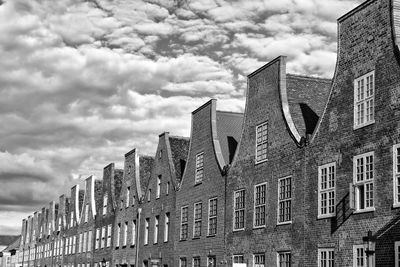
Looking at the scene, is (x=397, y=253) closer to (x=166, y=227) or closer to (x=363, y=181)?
(x=363, y=181)

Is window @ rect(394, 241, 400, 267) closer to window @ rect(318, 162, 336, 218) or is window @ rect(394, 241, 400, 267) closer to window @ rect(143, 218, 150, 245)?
window @ rect(318, 162, 336, 218)

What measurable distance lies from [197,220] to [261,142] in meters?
9.57

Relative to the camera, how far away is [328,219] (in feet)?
85.5

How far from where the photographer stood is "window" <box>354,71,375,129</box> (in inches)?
951

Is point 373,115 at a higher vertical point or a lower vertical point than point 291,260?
higher

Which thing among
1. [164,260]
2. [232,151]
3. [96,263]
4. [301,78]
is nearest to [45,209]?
[96,263]

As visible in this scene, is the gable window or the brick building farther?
the gable window

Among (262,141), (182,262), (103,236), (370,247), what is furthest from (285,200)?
(103,236)

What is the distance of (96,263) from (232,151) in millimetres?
28569

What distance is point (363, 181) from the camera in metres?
24.0

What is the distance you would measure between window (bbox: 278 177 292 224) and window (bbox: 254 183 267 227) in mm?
1573

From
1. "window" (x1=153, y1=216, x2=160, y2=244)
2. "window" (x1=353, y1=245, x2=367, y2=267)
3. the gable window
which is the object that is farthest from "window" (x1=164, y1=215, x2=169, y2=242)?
"window" (x1=353, y1=245, x2=367, y2=267)

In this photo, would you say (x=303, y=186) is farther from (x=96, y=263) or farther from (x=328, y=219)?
(x=96, y=263)

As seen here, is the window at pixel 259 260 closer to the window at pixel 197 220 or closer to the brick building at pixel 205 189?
the brick building at pixel 205 189
